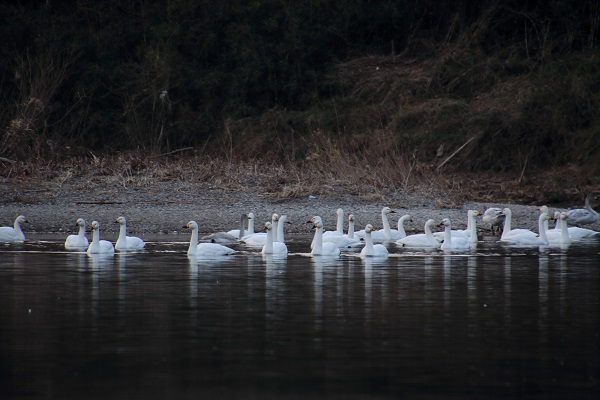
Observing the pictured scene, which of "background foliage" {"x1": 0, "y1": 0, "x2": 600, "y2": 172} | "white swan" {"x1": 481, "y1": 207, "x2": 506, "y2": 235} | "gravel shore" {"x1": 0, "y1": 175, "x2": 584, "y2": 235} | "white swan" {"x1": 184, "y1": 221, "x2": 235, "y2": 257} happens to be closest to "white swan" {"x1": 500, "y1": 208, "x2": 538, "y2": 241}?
"white swan" {"x1": 481, "y1": 207, "x2": 506, "y2": 235}

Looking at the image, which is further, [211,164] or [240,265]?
[211,164]

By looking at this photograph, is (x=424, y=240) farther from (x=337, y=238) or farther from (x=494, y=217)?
(x=494, y=217)

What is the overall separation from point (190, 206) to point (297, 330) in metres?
15.0

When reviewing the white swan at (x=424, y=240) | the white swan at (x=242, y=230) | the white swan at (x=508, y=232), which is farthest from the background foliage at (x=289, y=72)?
the white swan at (x=424, y=240)

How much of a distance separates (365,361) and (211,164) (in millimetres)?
19820

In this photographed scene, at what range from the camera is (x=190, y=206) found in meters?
24.9

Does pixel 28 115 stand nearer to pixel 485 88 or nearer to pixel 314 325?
pixel 485 88

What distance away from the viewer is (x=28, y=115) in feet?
112

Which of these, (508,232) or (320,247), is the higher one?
(508,232)

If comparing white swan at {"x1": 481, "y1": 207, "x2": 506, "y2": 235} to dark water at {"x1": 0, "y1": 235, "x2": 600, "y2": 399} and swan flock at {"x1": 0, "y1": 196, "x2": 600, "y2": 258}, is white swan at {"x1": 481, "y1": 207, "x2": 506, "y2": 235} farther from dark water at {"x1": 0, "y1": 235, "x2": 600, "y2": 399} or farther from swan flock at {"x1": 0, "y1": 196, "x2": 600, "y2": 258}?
dark water at {"x1": 0, "y1": 235, "x2": 600, "y2": 399}

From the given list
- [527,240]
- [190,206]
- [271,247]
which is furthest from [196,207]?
[527,240]

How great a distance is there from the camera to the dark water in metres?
7.91

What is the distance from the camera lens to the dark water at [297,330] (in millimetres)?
7910

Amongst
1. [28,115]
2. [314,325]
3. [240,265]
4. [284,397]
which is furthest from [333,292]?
[28,115]
